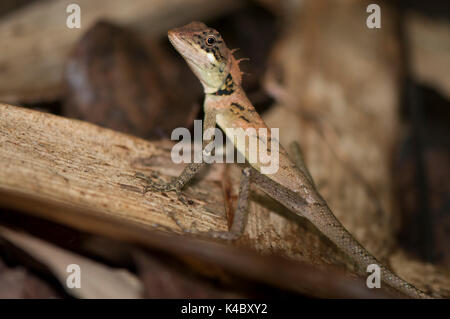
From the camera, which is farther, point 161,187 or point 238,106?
point 238,106

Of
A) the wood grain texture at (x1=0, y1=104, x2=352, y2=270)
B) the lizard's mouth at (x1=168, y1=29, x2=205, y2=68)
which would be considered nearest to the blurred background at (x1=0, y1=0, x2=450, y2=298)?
the wood grain texture at (x1=0, y1=104, x2=352, y2=270)

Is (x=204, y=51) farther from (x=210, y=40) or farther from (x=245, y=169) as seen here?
(x=245, y=169)

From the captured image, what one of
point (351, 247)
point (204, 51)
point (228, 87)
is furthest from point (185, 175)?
point (351, 247)

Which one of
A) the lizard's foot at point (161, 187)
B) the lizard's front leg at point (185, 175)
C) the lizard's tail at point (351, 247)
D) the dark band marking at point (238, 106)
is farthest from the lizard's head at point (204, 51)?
the lizard's tail at point (351, 247)

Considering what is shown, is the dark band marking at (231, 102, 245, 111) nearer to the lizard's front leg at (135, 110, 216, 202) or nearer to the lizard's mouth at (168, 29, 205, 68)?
the lizard's front leg at (135, 110, 216, 202)

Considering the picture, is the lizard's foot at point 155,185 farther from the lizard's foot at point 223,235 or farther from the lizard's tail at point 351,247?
the lizard's tail at point 351,247

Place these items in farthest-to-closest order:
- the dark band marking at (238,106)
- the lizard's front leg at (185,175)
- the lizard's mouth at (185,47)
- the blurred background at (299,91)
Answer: the blurred background at (299,91) → the dark band marking at (238,106) → the lizard's mouth at (185,47) → the lizard's front leg at (185,175)
